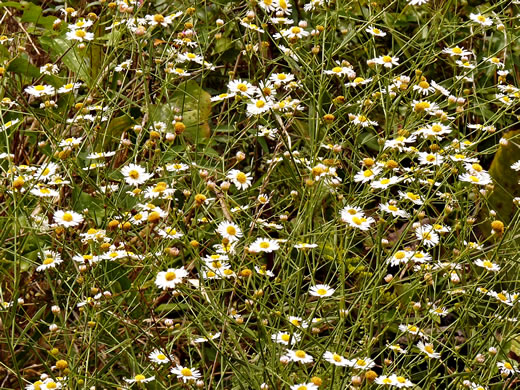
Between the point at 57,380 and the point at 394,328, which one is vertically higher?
the point at 57,380

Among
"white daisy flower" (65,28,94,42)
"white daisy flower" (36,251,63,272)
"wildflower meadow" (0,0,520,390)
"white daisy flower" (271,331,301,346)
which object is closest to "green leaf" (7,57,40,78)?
"wildflower meadow" (0,0,520,390)

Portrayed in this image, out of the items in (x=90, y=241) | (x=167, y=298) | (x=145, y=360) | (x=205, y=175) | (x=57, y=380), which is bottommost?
(x=167, y=298)

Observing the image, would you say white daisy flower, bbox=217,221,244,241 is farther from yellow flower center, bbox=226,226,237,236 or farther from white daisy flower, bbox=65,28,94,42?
white daisy flower, bbox=65,28,94,42

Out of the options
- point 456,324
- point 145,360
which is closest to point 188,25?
point 145,360

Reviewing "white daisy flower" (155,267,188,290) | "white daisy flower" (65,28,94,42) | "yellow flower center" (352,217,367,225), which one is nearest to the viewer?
"white daisy flower" (155,267,188,290)

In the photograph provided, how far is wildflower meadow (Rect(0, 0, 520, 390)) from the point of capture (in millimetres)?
1281

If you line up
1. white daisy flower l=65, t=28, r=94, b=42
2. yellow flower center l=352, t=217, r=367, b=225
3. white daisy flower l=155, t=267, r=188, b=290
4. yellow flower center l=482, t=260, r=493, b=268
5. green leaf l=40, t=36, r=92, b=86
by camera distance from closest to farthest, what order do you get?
white daisy flower l=155, t=267, r=188, b=290 → yellow flower center l=352, t=217, r=367, b=225 → yellow flower center l=482, t=260, r=493, b=268 → white daisy flower l=65, t=28, r=94, b=42 → green leaf l=40, t=36, r=92, b=86

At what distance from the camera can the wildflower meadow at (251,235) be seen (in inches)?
50.4

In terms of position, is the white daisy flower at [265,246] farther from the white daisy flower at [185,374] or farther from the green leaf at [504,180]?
the green leaf at [504,180]

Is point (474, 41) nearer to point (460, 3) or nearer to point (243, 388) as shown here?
point (460, 3)

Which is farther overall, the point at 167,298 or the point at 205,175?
the point at 167,298

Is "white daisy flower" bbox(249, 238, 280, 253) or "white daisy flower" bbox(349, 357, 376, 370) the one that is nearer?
"white daisy flower" bbox(349, 357, 376, 370)

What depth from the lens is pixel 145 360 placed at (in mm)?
1535

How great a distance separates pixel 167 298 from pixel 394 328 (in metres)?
0.52
